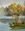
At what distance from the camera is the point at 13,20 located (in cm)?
83

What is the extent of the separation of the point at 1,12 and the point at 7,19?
10cm

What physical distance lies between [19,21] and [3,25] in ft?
0.57

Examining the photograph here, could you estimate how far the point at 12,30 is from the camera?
0.83m

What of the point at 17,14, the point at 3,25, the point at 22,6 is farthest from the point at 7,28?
the point at 22,6

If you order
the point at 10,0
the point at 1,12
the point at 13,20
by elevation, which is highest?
the point at 10,0

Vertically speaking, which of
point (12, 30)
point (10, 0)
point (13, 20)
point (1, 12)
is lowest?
point (12, 30)

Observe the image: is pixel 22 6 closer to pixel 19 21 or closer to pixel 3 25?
pixel 19 21

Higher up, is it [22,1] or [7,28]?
[22,1]

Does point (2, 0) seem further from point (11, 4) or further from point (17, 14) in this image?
point (17, 14)

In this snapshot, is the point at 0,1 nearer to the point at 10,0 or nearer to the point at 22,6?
the point at 10,0

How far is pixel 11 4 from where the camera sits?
34.5 inches

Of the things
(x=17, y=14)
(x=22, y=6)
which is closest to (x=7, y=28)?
(x=17, y=14)

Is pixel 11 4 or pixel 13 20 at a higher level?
pixel 11 4

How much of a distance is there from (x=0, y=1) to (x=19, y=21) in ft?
1.00
